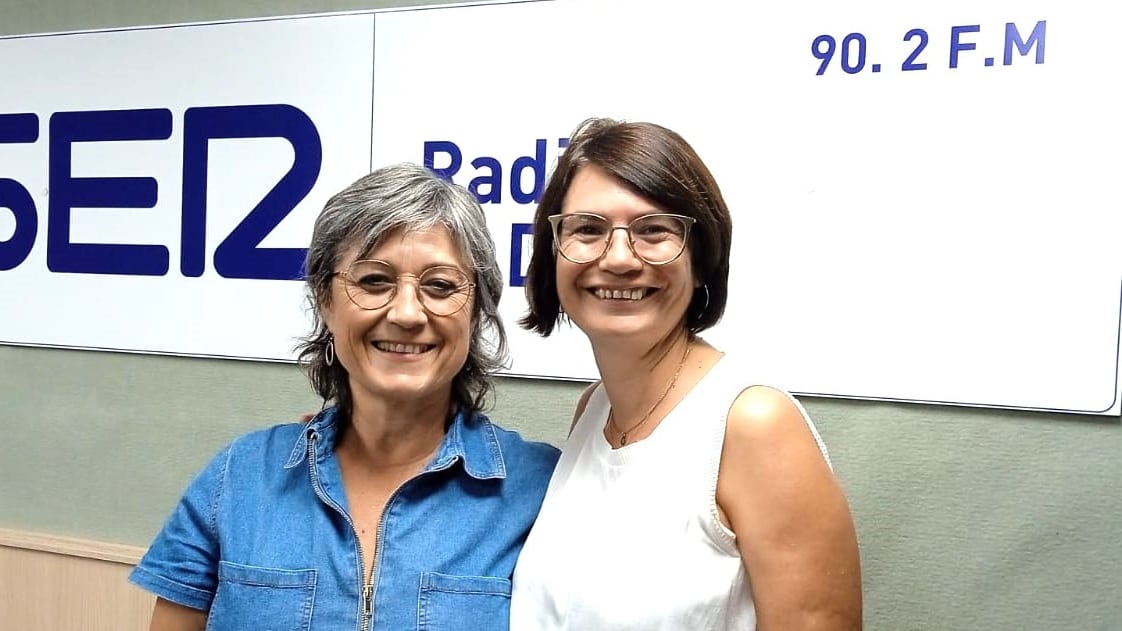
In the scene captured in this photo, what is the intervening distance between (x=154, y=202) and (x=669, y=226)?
169cm

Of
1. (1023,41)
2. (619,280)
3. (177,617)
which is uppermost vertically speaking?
(1023,41)

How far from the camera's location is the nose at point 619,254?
116 cm

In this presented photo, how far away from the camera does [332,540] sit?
4.14 feet

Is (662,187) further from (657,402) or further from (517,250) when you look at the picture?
(517,250)

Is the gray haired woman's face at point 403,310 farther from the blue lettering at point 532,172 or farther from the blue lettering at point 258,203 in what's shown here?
A: the blue lettering at point 258,203

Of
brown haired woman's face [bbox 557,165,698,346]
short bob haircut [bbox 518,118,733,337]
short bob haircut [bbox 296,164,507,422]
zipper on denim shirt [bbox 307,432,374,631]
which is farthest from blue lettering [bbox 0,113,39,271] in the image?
brown haired woman's face [bbox 557,165,698,346]

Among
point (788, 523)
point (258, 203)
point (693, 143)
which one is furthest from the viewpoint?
point (258, 203)

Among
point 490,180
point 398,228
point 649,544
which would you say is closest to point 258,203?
point 490,180

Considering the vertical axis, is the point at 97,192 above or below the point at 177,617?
above

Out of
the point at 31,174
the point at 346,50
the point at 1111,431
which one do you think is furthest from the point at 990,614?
the point at 31,174

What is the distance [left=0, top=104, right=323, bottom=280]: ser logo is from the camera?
2277 mm

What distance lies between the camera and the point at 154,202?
94.9 inches

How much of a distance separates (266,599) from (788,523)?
2.17 feet

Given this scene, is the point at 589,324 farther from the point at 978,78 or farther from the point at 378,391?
the point at 978,78
